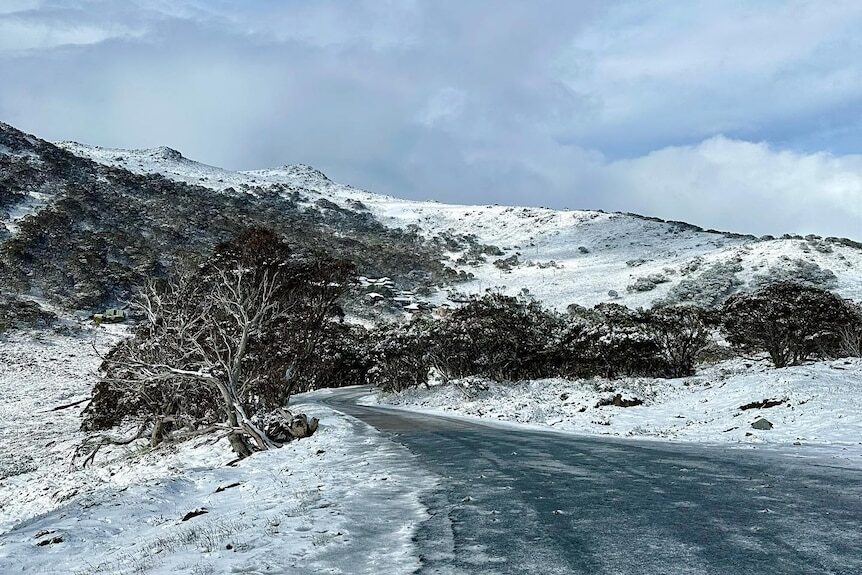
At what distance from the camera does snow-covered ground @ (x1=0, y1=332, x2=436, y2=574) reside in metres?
6.07

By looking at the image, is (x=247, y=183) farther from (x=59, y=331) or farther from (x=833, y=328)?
(x=833, y=328)

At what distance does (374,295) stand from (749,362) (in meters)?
57.0

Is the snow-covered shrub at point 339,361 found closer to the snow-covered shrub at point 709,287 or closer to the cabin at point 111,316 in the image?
the cabin at point 111,316

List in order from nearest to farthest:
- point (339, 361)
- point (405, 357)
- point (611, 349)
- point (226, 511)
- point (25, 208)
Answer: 1. point (226, 511)
2. point (611, 349)
3. point (405, 357)
4. point (339, 361)
5. point (25, 208)

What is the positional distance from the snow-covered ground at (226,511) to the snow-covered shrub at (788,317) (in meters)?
24.0

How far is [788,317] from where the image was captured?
3180 centimetres

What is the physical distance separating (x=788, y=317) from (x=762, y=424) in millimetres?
18761

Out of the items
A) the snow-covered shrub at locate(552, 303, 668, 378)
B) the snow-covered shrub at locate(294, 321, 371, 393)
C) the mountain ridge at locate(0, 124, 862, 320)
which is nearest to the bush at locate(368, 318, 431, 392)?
the snow-covered shrub at locate(294, 321, 371, 393)

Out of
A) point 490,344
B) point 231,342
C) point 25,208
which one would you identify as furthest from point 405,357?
point 25,208

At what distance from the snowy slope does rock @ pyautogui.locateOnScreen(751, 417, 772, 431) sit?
55.2m

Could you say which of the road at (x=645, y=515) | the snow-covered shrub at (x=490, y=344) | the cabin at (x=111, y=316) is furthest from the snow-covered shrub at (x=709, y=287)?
the cabin at (x=111, y=316)

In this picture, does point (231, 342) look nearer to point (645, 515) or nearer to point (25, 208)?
point (645, 515)

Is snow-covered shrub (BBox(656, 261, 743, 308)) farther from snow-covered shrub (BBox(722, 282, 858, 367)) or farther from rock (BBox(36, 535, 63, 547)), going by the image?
rock (BBox(36, 535, 63, 547))

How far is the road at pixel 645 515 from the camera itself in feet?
17.2
